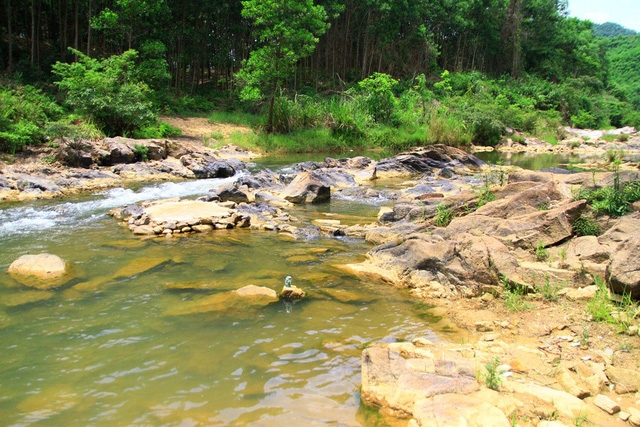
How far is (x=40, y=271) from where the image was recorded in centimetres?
649

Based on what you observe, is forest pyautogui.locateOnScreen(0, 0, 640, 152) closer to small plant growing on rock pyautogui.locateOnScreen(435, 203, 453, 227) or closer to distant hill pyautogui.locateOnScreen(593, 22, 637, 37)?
small plant growing on rock pyautogui.locateOnScreen(435, 203, 453, 227)

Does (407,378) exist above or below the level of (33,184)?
below

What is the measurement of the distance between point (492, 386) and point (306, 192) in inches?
365

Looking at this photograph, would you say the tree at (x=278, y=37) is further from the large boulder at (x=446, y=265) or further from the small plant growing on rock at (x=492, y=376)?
the small plant growing on rock at (x=492, y=376)

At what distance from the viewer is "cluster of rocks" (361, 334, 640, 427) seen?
133 inches

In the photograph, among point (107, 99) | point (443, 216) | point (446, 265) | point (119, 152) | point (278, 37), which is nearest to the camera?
point (446, 265)

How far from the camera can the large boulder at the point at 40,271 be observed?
20.6ft

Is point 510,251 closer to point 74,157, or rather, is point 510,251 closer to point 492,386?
point 492,386

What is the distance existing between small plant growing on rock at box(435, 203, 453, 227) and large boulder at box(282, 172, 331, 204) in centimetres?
447

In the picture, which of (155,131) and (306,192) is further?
(155,131)

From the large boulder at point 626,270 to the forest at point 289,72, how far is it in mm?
15310

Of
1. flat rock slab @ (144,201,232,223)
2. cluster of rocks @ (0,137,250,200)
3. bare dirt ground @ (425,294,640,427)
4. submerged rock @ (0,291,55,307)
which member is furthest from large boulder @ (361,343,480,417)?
cluster of rocks @ (0,137,250,200)

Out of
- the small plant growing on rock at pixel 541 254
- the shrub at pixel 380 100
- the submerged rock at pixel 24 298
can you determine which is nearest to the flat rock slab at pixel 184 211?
the submerged rock at pixel 24 298

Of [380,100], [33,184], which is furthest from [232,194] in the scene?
[380,100]
